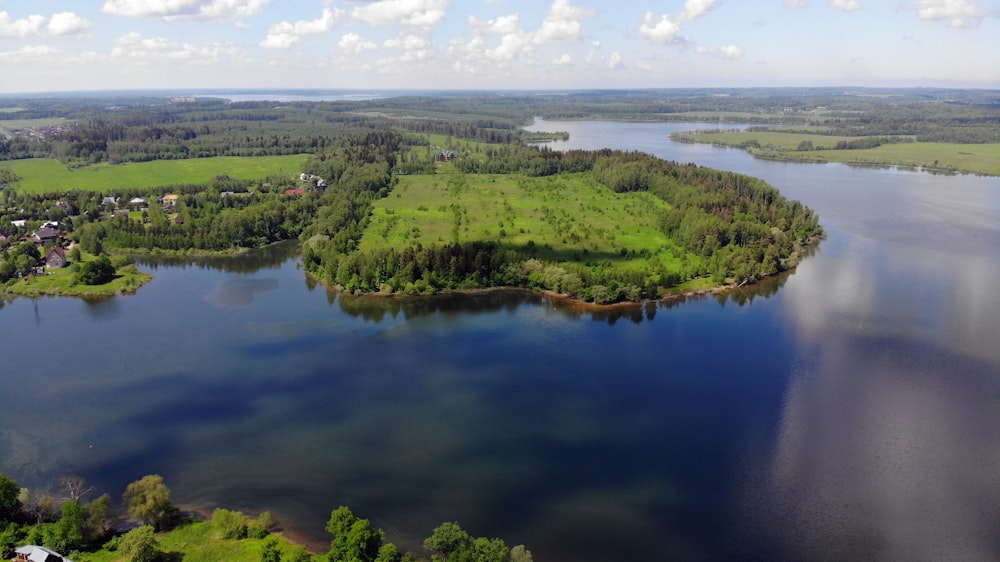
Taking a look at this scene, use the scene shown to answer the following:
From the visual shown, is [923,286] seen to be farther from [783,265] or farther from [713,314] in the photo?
[713,314]

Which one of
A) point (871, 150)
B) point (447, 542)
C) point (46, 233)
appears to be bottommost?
point (447, 542)

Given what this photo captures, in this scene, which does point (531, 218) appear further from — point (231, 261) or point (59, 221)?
point (59, 221)

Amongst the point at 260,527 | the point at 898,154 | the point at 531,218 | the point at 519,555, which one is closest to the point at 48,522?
the point at 260,527

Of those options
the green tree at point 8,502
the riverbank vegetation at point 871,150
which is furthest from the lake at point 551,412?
the riverbank vegetation at point 871,150

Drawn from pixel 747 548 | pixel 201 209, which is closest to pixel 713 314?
pixel 747 548

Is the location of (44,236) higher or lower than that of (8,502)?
higher

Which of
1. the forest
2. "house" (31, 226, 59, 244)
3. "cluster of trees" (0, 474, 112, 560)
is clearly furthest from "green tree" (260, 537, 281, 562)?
"house" (31, 226, 59, 244)
